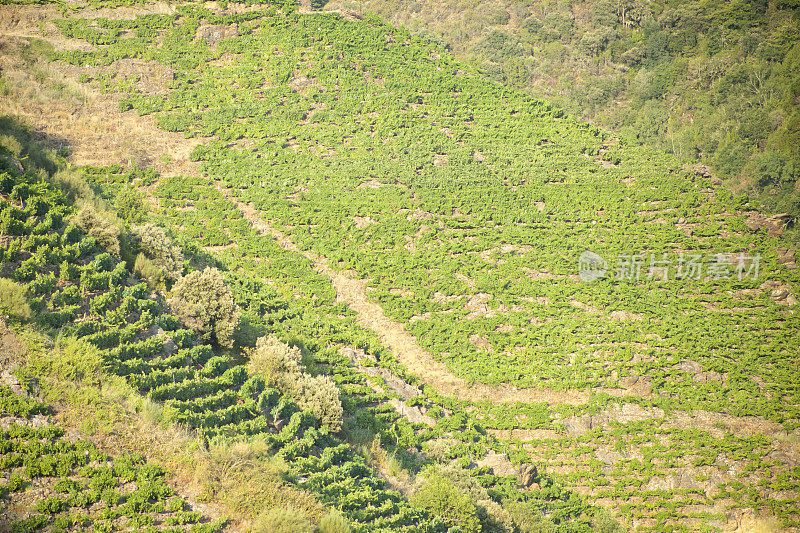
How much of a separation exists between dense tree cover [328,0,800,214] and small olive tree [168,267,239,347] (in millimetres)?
53837

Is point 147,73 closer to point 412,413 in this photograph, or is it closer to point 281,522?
point 412,413

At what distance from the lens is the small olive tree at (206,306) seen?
45.8 feet

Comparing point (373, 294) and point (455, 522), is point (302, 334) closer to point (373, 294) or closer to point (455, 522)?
point (373, 294)

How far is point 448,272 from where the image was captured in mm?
27203

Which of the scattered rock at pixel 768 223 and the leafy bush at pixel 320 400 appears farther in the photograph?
the scattered rock at pixel 768 223

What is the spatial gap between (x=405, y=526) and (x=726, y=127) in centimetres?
6305

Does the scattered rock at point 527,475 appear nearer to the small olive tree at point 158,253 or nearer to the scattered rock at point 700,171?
the small olive tree at point 158,253

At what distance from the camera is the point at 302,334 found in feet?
66.7

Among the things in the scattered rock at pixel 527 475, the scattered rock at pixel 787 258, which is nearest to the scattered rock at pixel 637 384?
the scattered rock at pixel 527 475

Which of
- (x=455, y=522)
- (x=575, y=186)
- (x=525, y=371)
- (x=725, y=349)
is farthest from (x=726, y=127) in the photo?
(x=455, y=522)

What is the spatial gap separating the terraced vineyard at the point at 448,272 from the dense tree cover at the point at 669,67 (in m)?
27.2

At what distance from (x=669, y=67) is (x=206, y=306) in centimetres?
7026

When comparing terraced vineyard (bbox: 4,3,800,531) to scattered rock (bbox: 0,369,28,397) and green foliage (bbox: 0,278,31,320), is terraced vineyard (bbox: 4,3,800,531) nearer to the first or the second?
green foliage (bbox: 0,278,31,320)

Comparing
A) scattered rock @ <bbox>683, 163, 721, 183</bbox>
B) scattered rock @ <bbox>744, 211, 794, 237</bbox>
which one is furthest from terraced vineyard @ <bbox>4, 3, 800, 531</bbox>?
scattered rock @ <bbox>683, 163, 721, 183</bbox>
